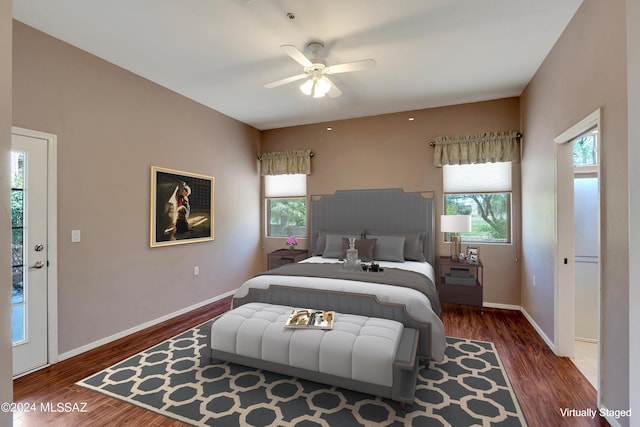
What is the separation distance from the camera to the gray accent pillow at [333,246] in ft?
14.1

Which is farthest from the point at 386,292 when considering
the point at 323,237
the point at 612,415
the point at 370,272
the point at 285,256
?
the point at 285,256

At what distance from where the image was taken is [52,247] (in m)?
2.61

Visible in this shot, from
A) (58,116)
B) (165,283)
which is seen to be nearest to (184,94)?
(58,116)

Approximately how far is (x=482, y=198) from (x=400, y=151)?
54.7 inches

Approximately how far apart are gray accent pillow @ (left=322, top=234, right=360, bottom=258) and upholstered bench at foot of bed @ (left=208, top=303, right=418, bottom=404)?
177 cm

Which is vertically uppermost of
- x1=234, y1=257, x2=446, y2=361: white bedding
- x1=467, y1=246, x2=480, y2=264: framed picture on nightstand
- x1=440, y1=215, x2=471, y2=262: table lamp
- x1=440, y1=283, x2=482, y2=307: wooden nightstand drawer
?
x1=440, y1=215, x2=471, y2=262: table lamp

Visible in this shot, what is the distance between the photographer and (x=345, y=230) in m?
4.80

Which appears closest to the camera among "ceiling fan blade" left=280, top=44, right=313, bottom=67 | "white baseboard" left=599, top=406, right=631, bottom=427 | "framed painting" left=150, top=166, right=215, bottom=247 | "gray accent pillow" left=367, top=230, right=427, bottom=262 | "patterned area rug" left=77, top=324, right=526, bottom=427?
"white baseboard" left=599, top=406, right=631, bottom=427

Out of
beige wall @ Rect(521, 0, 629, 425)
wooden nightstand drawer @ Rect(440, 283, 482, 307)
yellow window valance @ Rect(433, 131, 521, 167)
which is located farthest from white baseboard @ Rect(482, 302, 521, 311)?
yellow window valance @ Rect(433, 131, 521, 167)

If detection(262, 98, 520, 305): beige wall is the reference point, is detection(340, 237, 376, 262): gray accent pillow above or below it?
below

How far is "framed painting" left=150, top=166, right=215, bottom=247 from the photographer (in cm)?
361

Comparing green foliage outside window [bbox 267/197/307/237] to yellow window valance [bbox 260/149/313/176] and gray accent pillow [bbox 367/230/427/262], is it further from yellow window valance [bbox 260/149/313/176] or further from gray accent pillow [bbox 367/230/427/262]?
gray accent pillow [bbox 367/230/427/262]

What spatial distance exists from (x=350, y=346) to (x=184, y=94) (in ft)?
12.3

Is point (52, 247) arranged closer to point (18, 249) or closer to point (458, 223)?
point (18, 249)
